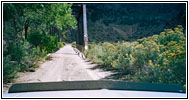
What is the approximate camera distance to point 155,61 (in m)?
6.41

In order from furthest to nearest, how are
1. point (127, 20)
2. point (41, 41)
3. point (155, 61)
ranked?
point (127, 20) < point (41, 41) < point (155, 61)

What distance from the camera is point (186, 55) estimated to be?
17.6 feet

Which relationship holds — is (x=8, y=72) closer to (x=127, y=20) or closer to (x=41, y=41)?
(x=41, y=41)

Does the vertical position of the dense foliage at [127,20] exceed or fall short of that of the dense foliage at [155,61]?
it exceeds it

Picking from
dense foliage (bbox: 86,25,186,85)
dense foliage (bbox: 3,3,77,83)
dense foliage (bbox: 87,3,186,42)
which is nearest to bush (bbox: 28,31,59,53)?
dense foliage (bbox: 3,3,77,83)

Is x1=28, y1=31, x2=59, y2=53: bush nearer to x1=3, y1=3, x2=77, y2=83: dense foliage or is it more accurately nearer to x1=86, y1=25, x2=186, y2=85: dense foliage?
x1=3, y1=3, x2=77, y2=83: dense foliage

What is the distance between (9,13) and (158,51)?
4.61m

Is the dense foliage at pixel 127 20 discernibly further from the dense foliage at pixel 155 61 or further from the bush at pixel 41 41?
the dense foliage at pixel 155 61

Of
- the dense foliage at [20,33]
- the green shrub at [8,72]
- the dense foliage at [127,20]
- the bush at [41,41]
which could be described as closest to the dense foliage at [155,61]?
the dense foliage at [20,33]

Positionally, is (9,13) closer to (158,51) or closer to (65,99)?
(158,51)

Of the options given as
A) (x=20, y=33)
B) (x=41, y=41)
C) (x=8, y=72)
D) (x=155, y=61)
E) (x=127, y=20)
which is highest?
(x=127, y=20)

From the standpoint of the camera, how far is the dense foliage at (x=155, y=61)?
5492mm

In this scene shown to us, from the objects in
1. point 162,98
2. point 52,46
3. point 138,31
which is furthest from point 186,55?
point 138,31

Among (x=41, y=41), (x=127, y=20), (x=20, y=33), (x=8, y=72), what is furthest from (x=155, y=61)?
(x=127, y=20)
